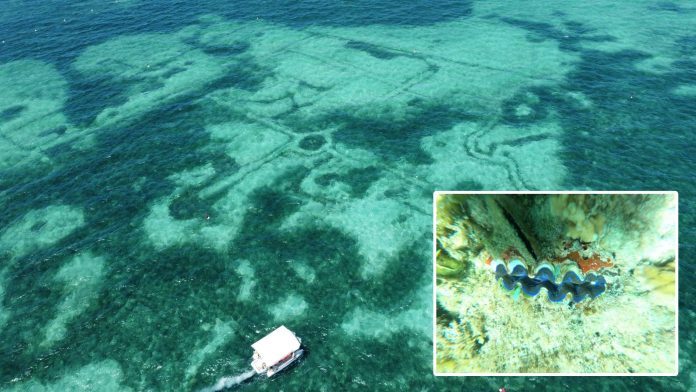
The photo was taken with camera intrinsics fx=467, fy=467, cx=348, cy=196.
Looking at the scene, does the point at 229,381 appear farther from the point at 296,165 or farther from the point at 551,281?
the point at 296,165

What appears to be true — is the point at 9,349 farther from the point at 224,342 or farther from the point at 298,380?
the point at 298,380

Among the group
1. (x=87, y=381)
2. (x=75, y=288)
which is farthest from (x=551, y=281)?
(x=75, y=288)

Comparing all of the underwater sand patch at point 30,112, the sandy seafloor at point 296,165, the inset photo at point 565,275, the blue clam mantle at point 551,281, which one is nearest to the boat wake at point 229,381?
the sandy seafloor at point 296,165

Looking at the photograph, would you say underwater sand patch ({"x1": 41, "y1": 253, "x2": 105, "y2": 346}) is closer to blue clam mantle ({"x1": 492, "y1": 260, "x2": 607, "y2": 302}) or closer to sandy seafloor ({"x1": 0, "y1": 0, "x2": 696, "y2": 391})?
sandy seafloor ({"x1": 0, "y1": 0, "x2": 696, "y2": 391})

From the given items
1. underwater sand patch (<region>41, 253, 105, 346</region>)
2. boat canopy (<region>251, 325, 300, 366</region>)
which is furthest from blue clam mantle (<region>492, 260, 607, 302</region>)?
underwater sand patch (<region>41, 253, 105, 346</region>)

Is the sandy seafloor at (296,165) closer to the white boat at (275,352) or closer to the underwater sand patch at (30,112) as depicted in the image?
the underwater sand patch at (30,112)

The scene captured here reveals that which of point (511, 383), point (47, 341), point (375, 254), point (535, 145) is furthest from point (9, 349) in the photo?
point (535, 145)
